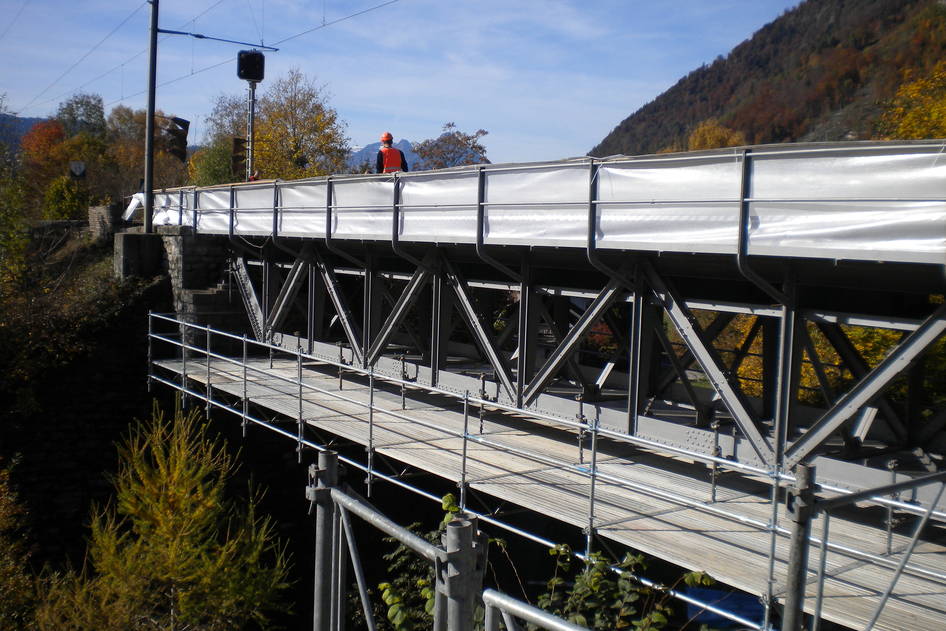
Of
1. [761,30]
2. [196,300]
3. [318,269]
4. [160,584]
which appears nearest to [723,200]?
[318,269]

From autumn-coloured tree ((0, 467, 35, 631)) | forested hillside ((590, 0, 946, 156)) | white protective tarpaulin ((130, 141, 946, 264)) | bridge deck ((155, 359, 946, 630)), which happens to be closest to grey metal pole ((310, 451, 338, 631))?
bridge deck ((155, 359, 946, 630))

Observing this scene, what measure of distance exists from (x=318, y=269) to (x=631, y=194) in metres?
7.83

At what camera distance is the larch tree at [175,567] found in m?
13.0

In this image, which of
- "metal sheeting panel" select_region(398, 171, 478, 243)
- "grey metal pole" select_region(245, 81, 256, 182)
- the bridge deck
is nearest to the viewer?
the bridge deck

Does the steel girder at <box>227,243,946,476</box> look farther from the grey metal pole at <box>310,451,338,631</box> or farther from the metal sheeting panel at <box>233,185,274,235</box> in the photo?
the grey metal pole at <box>310,451,338,631</box>

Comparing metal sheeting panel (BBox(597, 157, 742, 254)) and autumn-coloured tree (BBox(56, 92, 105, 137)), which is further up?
autumn-coloured tree (BBox(56, 92, 105, 137))

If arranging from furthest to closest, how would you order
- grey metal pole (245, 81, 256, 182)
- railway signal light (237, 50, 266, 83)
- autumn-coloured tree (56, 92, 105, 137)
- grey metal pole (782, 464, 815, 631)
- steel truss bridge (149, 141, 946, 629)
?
autumn-coloured tree (56, 92, 105, 137)
railway signal light (237, 50, 266, 83)
grey metal pole (245, 81, 256, 182)
steel truss bridge (149, 141, 946, 629)
grey metal pole (782, 464, 815, 631)

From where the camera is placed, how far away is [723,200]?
762 centimetres

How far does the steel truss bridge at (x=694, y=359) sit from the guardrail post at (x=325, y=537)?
2.02 meters

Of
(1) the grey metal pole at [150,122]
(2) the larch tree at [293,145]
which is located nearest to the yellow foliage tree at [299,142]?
(2) the larch tree at [293,145]

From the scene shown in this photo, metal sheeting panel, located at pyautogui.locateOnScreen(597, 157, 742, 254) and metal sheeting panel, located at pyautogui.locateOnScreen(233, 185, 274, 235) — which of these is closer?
metal sheeting panel, located at pyautogui.locateOnScreen(597, 157, 742, 254)

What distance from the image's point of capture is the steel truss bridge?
20.5 ft

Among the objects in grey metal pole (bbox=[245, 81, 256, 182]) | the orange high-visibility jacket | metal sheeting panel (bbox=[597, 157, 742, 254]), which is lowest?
metal sheeting panel (bbox=[597, 157, 742, 254])

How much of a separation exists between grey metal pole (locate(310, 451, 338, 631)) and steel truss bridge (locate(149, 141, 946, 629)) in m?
2.02
